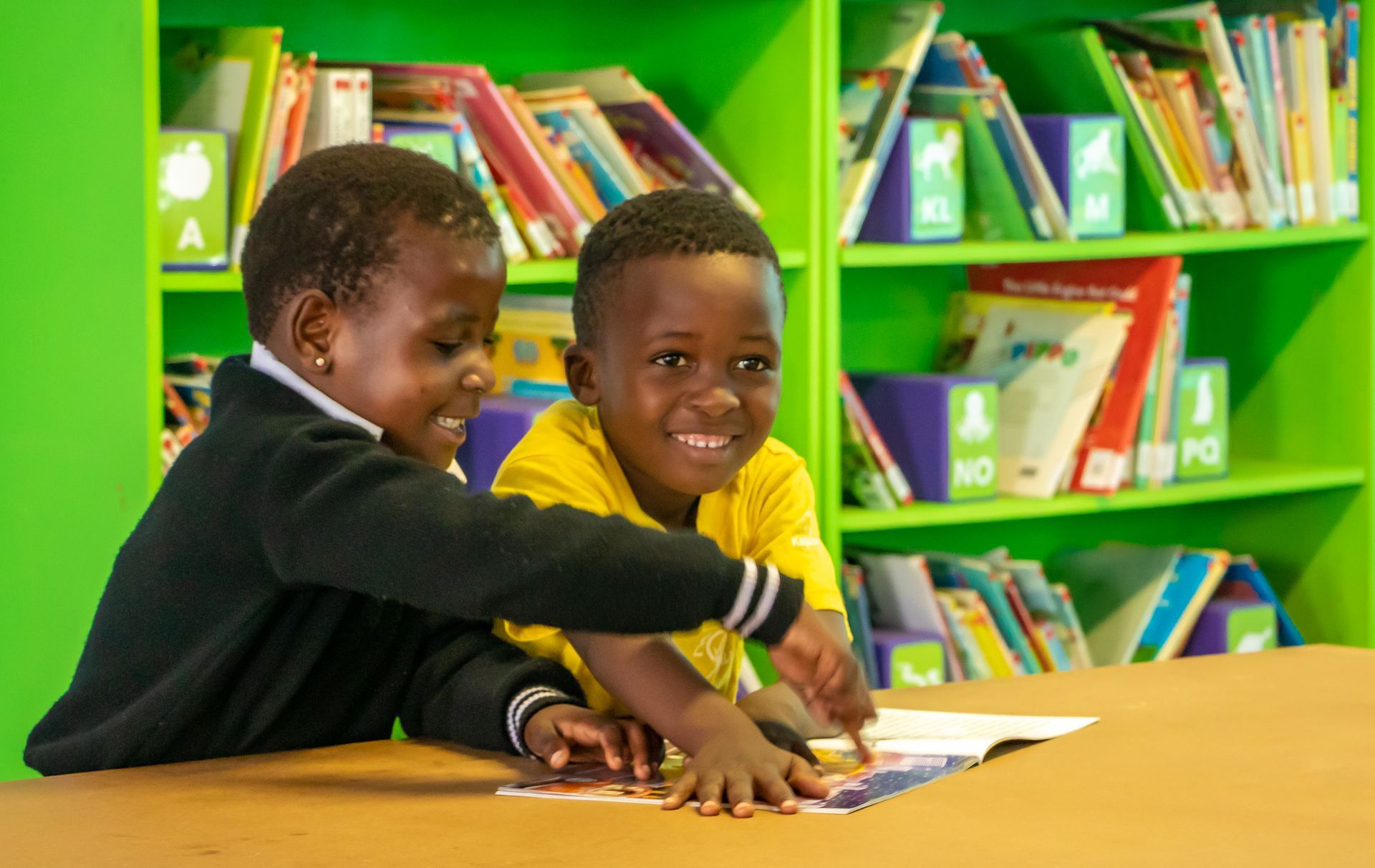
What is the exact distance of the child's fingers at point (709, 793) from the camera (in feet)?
3.26

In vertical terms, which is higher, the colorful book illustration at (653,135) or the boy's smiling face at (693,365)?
the colorful book illustration at (653,135)

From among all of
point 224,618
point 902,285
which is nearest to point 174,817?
point 224,618

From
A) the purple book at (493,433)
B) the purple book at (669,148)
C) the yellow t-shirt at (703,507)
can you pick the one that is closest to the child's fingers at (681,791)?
the yellow t-shirt at (703,507)

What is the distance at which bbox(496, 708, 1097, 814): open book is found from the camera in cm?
104

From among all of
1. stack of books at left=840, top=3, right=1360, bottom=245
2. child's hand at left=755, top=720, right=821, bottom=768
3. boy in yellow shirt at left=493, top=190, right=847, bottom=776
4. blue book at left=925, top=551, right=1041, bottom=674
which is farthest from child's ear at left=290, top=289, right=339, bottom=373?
blue book at left=925, top=551, right=1041, bottom=674

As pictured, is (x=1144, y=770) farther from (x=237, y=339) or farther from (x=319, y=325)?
(x=237, y=339)

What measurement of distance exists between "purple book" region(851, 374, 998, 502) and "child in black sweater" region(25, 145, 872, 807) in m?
1.27

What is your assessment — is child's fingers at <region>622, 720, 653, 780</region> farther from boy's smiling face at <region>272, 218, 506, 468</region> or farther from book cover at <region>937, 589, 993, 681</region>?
book cover at <region>937, 589, 993, 681</region>

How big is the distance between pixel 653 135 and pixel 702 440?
1.01 metres

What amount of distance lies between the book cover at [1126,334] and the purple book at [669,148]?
642 millimetres

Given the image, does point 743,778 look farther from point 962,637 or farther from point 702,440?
point 962,637

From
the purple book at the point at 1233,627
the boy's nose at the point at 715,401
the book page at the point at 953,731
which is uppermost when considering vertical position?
the boy's nose at the point at 715,401

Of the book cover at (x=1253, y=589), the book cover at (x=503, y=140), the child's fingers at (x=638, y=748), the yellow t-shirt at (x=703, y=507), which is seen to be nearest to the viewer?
the child's fingers at (x=638, y=748)

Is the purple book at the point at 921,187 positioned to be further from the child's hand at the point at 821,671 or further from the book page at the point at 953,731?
the child's hand at the point at 821,671
